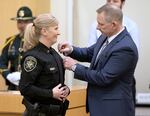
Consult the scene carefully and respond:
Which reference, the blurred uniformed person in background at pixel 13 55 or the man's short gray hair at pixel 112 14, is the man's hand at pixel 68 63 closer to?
the man's short gray hair at pixel 112 14

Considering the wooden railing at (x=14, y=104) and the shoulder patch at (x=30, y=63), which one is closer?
the shoulder patch at (x=30, y=63)

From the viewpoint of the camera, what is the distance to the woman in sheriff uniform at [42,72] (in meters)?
2.76

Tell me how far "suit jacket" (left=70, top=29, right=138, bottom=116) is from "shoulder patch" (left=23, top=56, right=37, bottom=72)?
11.0 inches

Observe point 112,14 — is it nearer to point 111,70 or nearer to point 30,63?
point 111,70

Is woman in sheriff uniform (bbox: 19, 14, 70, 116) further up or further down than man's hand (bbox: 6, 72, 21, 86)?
further up

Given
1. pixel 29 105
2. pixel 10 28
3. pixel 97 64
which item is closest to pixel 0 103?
pixel 29 105

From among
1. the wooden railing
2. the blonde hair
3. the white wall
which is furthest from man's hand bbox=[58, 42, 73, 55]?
the white wall

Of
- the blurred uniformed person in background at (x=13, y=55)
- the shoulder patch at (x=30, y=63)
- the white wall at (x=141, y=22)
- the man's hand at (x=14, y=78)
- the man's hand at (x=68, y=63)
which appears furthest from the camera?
the white wall at (x=141, y=22)

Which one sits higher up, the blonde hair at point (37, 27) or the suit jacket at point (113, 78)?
the blonde hair at point (37, 27)

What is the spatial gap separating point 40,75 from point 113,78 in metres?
0.45

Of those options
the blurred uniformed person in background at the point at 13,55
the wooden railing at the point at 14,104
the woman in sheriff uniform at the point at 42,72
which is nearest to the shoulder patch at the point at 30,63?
the woman in sheriff uniform at the point at 42,72

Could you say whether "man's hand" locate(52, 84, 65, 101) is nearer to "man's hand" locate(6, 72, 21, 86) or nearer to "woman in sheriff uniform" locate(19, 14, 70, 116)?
"woman in sheriff uniform" locate(19, 14, 70, 116)

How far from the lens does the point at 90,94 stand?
293 centimetres

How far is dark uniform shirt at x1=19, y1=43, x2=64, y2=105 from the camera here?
2748mm
